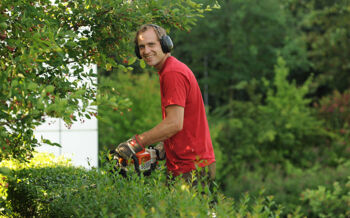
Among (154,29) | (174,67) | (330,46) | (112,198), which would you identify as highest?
(330,46)

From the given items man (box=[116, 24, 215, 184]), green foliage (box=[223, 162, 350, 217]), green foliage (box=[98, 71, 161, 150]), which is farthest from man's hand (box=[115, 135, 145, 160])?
green foliage (box=[98, 71, 161, 150])

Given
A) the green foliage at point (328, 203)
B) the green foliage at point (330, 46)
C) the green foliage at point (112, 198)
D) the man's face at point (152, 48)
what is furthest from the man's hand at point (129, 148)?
the green foliage at point (330, 46)

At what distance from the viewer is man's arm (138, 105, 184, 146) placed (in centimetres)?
305

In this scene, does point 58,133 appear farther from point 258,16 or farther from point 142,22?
point 258,16

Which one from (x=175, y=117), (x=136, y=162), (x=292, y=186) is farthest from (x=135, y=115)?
(x=175, y=117)

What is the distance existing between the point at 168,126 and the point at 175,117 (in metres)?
0.08

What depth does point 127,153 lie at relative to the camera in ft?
10.2

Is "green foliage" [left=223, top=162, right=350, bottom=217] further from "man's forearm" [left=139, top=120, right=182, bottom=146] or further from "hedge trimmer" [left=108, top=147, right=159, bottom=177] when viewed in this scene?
"man's forearm" [left=139, top=120, right=182, bottom=146]

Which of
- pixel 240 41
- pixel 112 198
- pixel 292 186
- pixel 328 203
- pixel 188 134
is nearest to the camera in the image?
pixel 112 198

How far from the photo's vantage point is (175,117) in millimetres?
A: 3064

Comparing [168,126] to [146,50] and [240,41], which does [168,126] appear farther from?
[240,41]

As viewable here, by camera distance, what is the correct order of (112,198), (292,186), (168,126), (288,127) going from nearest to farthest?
1. (112,198)
2. (168,126)
3. (292,186)
4. (288,127)

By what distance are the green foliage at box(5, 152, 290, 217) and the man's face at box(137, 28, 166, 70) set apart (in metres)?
0.86

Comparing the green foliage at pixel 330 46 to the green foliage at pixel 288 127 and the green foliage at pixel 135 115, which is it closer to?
the green foliage at pixel 288 127
